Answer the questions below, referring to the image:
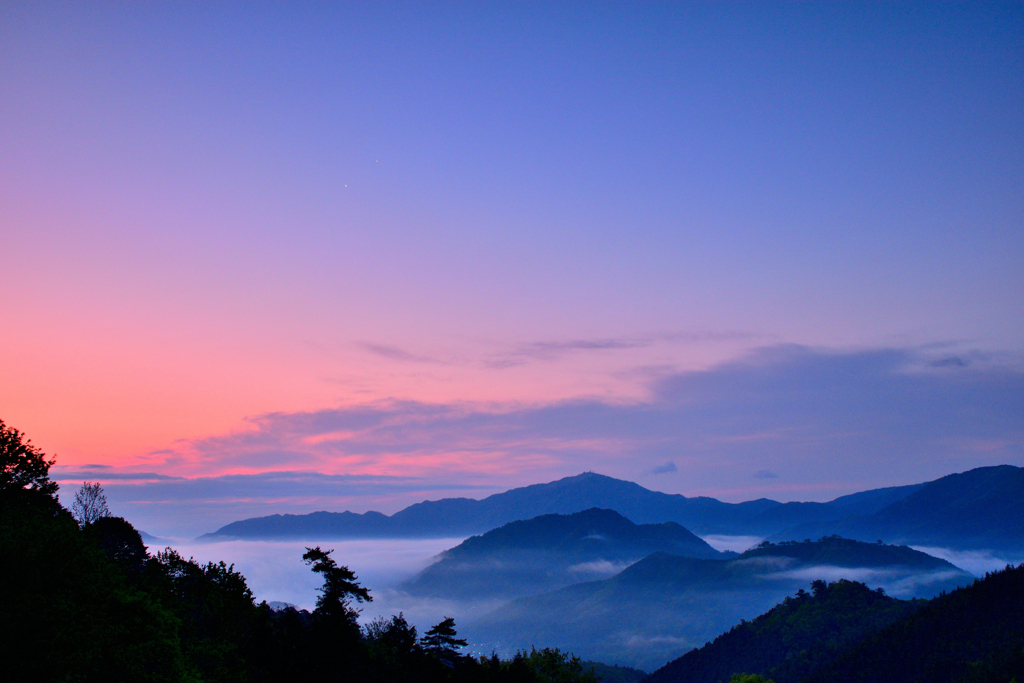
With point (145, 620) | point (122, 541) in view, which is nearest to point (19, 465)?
point (145, 620)

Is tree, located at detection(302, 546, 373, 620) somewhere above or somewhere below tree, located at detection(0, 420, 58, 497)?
below

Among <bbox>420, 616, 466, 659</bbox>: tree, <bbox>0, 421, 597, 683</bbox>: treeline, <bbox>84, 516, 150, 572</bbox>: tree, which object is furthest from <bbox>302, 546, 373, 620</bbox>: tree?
<bbox>84, 516, 150, 572</bbox>: tree

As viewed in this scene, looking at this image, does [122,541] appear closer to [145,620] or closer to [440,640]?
[440,640]

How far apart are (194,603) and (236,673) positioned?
18384 mm

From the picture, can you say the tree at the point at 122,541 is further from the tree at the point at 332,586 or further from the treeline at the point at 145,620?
the tree at the point at 332,586

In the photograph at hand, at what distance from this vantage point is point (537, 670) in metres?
96.9

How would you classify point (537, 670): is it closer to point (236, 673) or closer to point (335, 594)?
point (335, 594)

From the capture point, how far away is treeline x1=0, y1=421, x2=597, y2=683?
31228mm

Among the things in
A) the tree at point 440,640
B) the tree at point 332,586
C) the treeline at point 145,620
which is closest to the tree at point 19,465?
the treeline at point 145,620

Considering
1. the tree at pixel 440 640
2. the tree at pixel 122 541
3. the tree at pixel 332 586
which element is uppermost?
the tree at pixel 122 541

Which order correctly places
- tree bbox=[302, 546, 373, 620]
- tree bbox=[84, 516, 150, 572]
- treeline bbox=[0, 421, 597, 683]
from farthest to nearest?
tree bbox=[84, 516, 150, 572] < tree bbox=[302, 546, 373, 620] < treeline bbox=[0, 421, 597, 683]

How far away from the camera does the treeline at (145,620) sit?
102 feet

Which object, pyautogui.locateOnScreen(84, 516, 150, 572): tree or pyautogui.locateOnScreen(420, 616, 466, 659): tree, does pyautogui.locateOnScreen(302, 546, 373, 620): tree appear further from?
pyautogui.locateOnScreen(84, 516, 150, 572): tree

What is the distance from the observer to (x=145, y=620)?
124 ft
